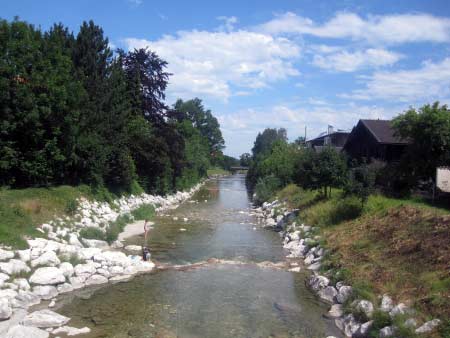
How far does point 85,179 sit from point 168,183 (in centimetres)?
1678

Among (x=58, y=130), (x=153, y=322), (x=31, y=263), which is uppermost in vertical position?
(x=58, y=130)

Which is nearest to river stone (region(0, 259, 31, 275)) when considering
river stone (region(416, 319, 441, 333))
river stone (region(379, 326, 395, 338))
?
river stone (region(379, 326, 395, 338))

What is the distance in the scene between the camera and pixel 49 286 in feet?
46.1

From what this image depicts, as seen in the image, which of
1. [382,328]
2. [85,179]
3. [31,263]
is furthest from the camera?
[85,179]

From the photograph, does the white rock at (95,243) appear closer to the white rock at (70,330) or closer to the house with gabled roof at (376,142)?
the white rock at (70,330)

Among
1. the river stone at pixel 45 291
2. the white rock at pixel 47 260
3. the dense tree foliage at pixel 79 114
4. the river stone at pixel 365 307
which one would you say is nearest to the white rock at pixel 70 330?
the river stone at pixel 45 291

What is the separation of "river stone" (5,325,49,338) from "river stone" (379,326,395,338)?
832 cm

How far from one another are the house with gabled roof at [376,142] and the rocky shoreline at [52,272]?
21687 millimetres

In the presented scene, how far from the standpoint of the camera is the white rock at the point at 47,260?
49.4ft

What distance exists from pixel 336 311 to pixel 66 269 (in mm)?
9315

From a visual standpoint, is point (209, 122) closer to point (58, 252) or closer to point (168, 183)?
point (168, 183)

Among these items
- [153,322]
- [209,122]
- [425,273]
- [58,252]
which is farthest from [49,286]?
[209,122]

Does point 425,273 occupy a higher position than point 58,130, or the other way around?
point 58,130

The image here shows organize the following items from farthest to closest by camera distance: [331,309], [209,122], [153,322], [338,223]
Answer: [209,122] → [338,223] → [331,309] → [153,322]
